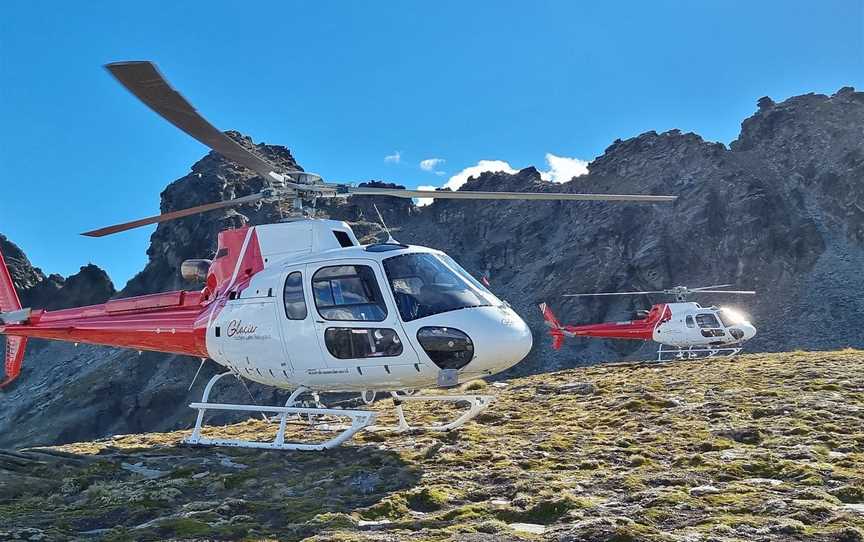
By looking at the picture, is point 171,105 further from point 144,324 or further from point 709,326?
point 709,326

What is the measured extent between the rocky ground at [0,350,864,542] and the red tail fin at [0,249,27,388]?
6.86 meters

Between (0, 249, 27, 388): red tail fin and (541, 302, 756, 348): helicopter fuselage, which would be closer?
(0, 249, 27, 388): red tail fin

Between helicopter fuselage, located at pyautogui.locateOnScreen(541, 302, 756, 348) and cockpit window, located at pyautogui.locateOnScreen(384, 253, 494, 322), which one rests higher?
cockpit window, located at pyautogui.locateOnScreen(384, 253, 494, 322)

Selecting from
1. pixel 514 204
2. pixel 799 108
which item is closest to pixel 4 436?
pixel 514 204

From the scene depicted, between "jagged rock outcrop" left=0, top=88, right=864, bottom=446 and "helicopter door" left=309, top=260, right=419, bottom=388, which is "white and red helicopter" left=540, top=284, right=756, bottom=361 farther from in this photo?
"jagged rock outcrop" left=0, top=88, right=864, bottom=446

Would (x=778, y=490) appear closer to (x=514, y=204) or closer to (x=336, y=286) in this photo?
(x=336, y=286)

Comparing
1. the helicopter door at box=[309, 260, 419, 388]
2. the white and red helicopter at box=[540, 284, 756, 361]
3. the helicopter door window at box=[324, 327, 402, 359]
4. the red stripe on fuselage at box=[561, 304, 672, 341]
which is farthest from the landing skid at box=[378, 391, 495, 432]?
the red stripe on fuselage at box=[561, 304, 672, 341]

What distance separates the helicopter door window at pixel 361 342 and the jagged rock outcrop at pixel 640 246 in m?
61.1

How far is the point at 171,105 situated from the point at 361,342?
167 inches

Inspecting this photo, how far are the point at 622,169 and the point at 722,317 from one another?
8299 centimetres

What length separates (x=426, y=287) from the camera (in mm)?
9570

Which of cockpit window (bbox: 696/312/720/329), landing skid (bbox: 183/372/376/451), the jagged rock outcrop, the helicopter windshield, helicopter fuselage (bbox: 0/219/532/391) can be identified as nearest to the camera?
landing skid (bbox: 183/372/376/451)

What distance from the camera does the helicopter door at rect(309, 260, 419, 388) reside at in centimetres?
937

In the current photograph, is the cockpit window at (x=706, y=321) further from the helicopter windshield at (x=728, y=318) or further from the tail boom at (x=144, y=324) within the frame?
the tail boom at (x=144, y=324)
